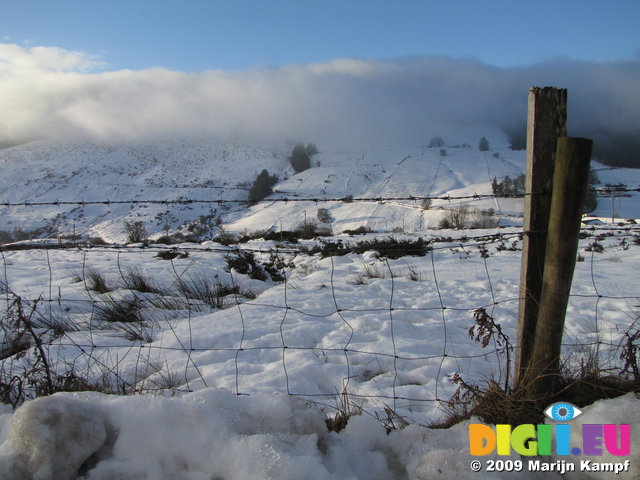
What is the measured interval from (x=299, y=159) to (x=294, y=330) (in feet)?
286

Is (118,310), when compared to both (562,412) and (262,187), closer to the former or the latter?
(562,412)

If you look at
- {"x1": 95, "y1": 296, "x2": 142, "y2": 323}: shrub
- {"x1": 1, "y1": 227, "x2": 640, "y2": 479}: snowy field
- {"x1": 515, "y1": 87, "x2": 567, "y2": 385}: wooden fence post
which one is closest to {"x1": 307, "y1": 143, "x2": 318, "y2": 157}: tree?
{"x1": 1, "y1": 227, "x2": 640, "y2": 479}: snowy field

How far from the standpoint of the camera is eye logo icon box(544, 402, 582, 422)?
2016 millimetres

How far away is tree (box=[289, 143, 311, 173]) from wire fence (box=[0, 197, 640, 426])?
7819 cm

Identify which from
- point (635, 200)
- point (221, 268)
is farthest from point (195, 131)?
point (221, 268)

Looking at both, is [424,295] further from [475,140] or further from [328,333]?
[475,140]

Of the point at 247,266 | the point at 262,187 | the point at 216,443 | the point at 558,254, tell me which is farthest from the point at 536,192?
the point at 262,187

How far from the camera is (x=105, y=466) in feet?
5.67

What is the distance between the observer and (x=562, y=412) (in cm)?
207

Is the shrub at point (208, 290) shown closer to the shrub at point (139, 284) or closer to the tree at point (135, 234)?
the shrub at point (139, 284)

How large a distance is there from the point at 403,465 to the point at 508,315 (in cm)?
324

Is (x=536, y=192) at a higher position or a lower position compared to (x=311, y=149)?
lower

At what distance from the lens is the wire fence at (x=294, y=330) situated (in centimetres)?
282

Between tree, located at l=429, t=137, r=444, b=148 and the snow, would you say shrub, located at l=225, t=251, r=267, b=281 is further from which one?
tree, located at l=429, t=137, r=444, b=148
